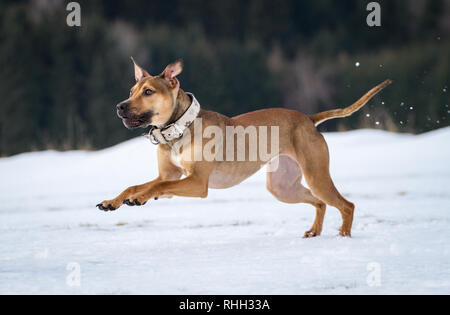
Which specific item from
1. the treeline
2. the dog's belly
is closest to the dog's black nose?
the dog's belly

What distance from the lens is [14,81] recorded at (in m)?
12.6

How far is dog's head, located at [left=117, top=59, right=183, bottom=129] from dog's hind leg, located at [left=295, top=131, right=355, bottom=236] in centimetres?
124

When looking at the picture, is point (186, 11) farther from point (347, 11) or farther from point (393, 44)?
point (393, 44)

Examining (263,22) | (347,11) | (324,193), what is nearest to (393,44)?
(347,11)

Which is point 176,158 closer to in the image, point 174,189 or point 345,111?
point 174,189

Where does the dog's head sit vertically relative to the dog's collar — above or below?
above

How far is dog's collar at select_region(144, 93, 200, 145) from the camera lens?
4.53 meters

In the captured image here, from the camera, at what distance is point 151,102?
438 cm

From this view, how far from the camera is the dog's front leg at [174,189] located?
4194 mm

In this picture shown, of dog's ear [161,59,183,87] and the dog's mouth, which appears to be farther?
dog's ear [161,59,183,87]

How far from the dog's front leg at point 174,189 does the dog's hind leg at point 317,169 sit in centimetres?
96

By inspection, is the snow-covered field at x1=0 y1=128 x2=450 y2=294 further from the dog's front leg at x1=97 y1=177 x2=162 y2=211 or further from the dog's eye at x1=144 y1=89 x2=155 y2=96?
the dog's eye at x1=144 y1=89 x2=155 y2=96

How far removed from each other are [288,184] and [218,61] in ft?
32.5

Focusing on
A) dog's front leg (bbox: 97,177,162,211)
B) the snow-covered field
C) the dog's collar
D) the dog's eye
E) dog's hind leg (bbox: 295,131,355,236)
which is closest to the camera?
the snow-covered field
